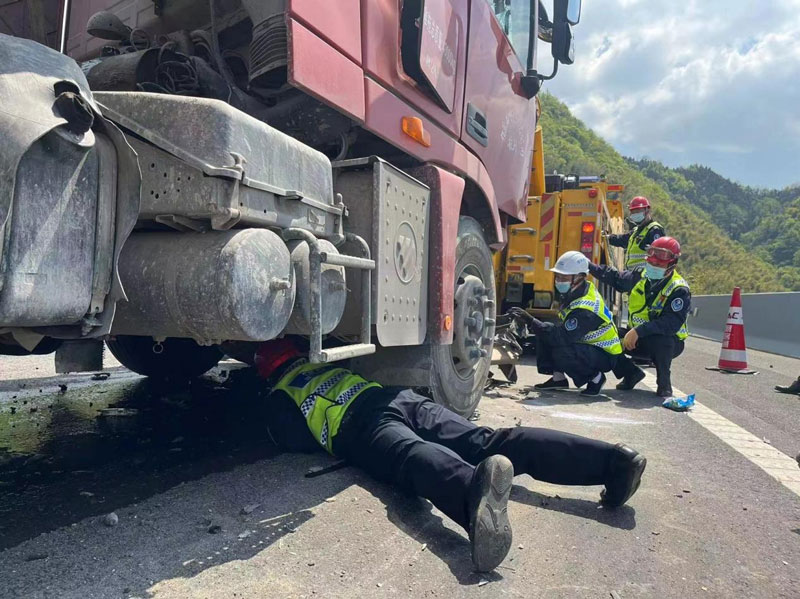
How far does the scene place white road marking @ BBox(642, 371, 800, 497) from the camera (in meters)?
2.94

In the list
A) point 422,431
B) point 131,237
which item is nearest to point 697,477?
point 422,431

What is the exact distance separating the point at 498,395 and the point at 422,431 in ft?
8.20

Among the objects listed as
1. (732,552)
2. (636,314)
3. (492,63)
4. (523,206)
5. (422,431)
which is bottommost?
(732,552)

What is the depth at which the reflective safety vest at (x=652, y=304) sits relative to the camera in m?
5.34

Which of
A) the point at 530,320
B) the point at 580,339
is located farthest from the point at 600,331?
the point at 530,320

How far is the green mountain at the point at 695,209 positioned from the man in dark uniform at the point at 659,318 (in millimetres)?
28287

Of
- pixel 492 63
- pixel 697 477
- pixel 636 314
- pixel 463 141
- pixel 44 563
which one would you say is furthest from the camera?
pixel 636 314

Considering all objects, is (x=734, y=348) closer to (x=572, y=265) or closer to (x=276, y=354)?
(x=572, y=265)

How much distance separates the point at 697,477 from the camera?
9.37 ft

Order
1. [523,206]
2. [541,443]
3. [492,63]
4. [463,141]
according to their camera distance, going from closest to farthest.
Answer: [541,443] → [463,141] → [492,63] → [523,206]

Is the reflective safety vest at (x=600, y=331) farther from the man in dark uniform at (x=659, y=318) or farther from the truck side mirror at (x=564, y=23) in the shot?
the truck side mirror at (x=564, y=23)

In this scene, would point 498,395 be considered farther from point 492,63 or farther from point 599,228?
point 599,228

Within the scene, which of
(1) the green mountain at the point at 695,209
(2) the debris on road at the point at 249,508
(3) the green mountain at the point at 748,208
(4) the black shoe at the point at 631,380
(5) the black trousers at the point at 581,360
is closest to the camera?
(2) the debris on road at the point at 249,508

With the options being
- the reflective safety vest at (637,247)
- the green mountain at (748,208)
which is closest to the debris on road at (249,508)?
the reflective safety vest at (637,247)
